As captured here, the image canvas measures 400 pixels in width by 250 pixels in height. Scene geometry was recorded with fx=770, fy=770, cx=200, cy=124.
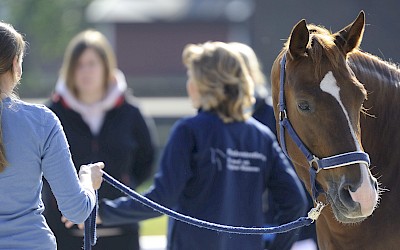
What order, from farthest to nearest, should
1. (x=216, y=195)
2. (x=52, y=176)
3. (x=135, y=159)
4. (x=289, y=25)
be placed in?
(x=289, y=25)
(x=135, y=159)
(x=216, y=195)
(x=52, y=176)

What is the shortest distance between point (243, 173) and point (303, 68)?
2.84ft

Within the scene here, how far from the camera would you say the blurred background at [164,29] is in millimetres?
7953

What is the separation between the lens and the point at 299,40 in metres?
3.21

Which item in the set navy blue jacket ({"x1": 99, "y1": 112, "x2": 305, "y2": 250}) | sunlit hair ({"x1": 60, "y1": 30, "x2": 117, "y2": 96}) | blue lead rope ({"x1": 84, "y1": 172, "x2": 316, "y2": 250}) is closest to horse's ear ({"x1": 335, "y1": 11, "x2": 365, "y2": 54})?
blue lead rope ({"x1": 84, "y1": 172, "x2": 316, "y2": 250})

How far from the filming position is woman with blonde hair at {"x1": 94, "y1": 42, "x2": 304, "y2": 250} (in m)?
3.82

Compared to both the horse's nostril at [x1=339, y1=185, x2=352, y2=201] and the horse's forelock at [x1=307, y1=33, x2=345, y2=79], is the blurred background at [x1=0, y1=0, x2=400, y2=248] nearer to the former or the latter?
the horse's forelock at [x1=307, y1=33, x2=345, y2=79]

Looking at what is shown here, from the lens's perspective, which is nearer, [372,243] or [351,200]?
[351,200]

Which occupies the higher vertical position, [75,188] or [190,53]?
[190,53]

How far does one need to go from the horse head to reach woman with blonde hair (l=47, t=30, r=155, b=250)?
1.64 m

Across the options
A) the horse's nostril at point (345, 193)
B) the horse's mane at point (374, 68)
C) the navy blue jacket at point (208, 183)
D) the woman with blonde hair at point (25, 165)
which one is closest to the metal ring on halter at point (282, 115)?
the horse's mane at point (374, 68)

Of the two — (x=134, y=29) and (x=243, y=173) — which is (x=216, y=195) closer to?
(x=243, y=173)

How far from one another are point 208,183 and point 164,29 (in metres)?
35.0

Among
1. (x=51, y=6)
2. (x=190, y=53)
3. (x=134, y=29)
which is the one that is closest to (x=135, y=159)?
(x=190, y=53)

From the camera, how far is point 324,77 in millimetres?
3146
